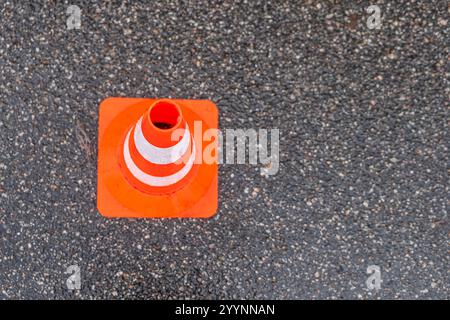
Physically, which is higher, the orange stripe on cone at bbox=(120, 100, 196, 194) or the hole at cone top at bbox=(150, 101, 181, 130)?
the hole at cone top at bbox=(150, 101, 181, 130)

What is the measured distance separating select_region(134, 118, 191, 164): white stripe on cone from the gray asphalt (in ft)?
0.93

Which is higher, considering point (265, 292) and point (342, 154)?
point (342, 154)

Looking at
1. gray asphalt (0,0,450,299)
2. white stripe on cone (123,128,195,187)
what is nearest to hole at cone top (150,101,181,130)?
white stripe on cone (123,128,195,187)

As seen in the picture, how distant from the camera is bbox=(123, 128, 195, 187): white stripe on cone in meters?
2.27

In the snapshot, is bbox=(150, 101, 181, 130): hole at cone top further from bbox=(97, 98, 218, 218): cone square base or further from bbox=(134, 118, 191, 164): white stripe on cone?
bbox=(97, 98, 218, 218): cone square base

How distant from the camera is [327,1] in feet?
8.15

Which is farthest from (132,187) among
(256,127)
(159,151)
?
(256,127)

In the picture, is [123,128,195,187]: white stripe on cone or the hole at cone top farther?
[123,128,195,187]: white stripe on cone

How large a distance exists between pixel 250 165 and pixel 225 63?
404 millimetres

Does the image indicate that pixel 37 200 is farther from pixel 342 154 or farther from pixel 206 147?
pixel 342 154

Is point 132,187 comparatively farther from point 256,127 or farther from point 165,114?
point 256,127

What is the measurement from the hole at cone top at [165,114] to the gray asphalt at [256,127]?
33 centimetres

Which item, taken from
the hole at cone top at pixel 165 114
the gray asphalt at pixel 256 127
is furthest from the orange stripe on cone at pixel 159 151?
the gray asphalt at pixel 256 127
